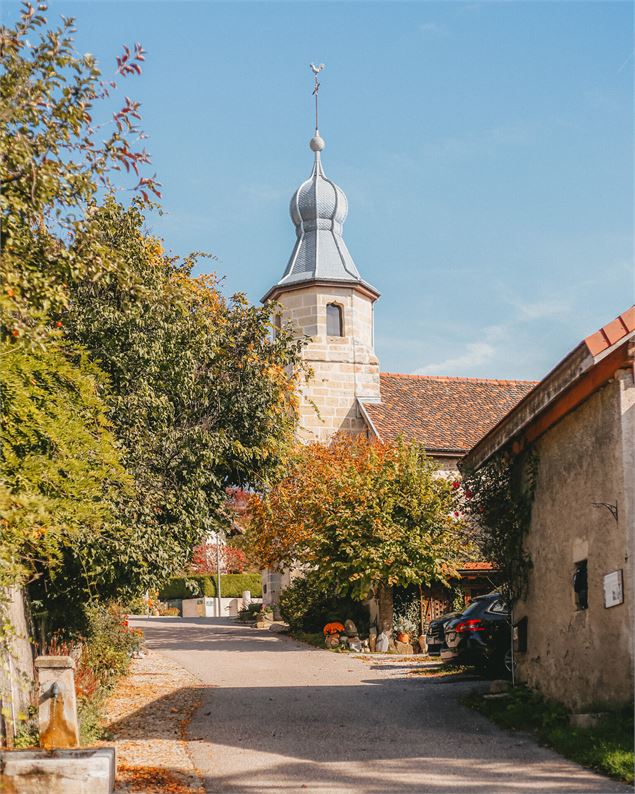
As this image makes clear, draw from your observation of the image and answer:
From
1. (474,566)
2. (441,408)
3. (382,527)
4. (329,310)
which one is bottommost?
(474,566)

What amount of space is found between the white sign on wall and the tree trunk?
17767 millimetres

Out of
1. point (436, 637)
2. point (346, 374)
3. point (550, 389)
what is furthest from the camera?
point (346, 374)

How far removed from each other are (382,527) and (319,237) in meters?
17.0

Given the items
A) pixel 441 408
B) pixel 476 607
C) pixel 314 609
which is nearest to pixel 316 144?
pixel 441 408

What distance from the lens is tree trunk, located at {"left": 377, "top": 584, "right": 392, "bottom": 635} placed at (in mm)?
28781

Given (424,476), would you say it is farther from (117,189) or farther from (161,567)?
(117,189)

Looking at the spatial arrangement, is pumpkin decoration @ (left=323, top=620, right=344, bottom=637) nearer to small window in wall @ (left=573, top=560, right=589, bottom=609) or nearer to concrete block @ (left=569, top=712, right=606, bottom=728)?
small window in wall @ (left=573, top=560, right=589, bottom=609)

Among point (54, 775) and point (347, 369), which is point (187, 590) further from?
point (54, 775)

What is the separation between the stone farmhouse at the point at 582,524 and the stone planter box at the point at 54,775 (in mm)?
5354

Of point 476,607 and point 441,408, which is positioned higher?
point 441,408

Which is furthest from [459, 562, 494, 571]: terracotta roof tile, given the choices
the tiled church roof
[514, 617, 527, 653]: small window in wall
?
[514, 617, 527, 653]: small window in wall

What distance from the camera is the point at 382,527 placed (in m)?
27.0

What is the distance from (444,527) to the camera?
90.7ft

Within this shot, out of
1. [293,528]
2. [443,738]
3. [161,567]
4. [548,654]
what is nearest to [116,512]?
[161,567]
